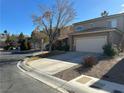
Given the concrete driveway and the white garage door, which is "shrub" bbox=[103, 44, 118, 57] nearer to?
the concrete driveway

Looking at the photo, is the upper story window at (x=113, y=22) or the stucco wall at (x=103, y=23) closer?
the stucco wall at (x=103, y=23)

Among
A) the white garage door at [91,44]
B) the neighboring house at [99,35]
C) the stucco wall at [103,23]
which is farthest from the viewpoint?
the stucco wall at [103,23]

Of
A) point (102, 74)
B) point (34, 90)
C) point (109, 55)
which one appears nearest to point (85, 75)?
point (102, 74)

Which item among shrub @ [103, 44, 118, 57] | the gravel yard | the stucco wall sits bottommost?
the gravel yard

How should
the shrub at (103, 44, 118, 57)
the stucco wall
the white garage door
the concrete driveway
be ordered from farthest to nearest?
the stucco wall → the white garage door → the shrub at (103, 44, 118, 57) → the concrete driveway

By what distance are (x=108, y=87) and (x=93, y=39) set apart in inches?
490

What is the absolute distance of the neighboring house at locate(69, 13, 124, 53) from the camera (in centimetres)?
1717

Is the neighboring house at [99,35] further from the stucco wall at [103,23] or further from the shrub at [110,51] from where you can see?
the shrub at [110,51]

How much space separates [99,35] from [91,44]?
68.6 inches

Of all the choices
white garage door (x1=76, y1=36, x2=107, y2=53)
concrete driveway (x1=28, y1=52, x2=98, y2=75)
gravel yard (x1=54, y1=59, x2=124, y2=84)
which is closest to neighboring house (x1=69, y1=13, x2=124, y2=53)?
white garage door (x1=76, y1=36, x2=107, y2=53)

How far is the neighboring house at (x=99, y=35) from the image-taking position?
17172 mm

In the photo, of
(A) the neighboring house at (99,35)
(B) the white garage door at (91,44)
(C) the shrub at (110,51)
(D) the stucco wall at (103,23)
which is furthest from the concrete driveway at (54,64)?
(D) the stucco wall at (103,23)

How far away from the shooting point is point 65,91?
21.0 feet

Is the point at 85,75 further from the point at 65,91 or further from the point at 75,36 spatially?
the point at 75,36
